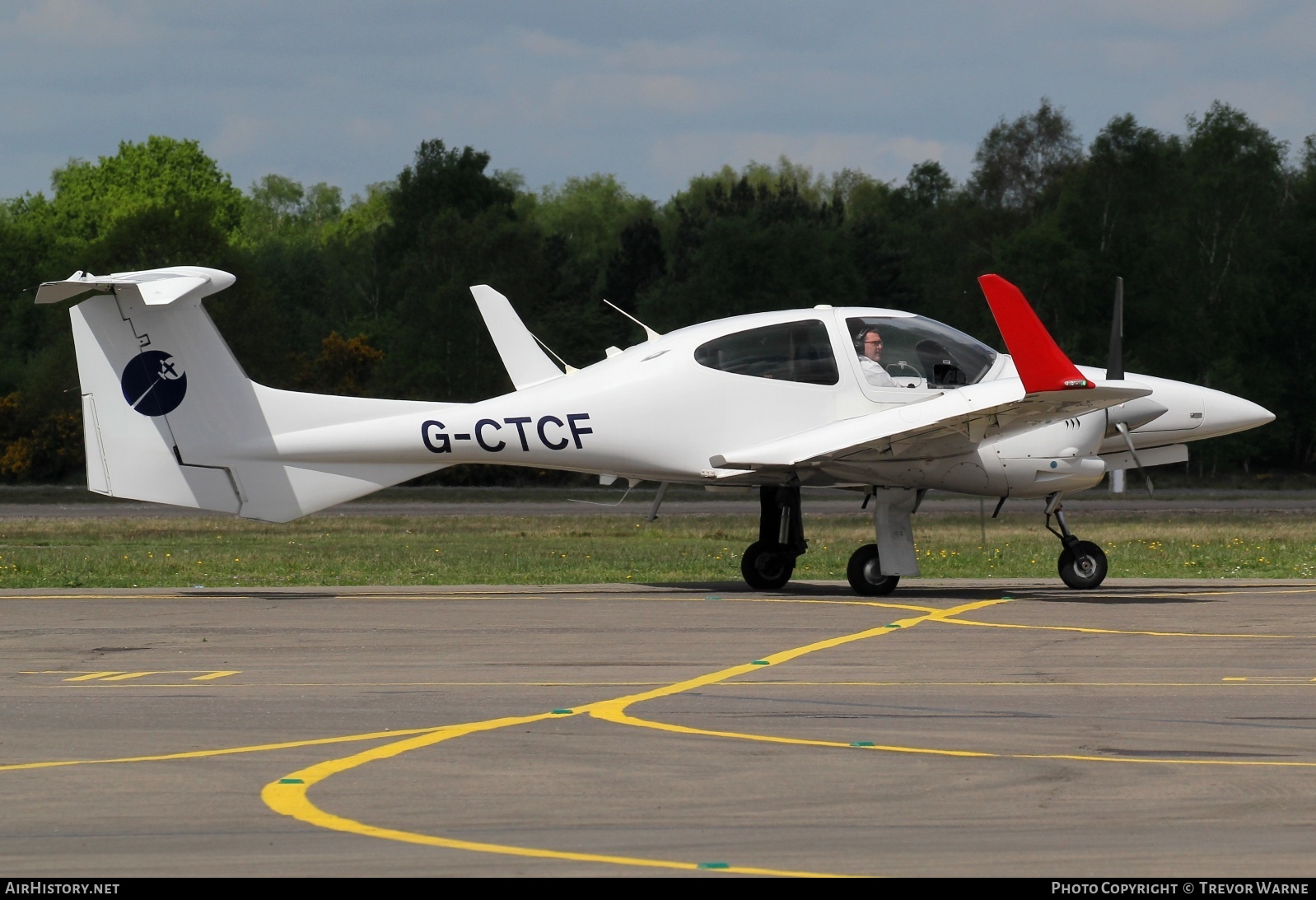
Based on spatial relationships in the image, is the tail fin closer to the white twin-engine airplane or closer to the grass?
the white twin-engine airplane

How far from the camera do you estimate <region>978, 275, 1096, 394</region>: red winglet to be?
1543 cm

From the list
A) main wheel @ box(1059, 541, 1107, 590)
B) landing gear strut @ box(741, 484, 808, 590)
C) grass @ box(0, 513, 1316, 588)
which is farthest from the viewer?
grass @ box(0, 513, 1316, 588)

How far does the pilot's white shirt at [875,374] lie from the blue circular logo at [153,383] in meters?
7.66

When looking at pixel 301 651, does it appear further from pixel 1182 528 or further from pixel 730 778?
pixel 1182 528

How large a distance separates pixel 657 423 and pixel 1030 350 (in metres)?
4.34

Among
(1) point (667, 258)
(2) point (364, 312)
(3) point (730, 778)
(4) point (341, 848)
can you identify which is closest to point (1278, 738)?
(3) point (730, 778)

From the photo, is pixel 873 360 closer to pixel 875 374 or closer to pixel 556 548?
pixel 875 374

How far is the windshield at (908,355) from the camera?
683 inches

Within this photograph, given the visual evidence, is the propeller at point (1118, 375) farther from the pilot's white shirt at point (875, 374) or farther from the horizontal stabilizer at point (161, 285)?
the horizontal stabilizer at point (161, 285)

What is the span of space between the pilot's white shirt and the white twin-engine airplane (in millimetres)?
21

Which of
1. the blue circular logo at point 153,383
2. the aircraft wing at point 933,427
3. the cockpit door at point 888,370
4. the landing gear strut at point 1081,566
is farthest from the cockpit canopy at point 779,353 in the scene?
the blue circular logo at point 153,383

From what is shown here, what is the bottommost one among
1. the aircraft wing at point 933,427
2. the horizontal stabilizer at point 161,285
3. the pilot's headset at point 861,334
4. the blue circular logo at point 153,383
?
the aircraft wing at point 933,427

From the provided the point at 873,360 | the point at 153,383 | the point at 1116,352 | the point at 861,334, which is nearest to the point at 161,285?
the point at 153,383

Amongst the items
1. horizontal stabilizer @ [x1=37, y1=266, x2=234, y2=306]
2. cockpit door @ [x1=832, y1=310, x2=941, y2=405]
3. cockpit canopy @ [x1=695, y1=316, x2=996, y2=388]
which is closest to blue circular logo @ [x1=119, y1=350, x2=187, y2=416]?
horizontal stabilizer @ [x1=37, y1=266, x2=234, y2=306]
